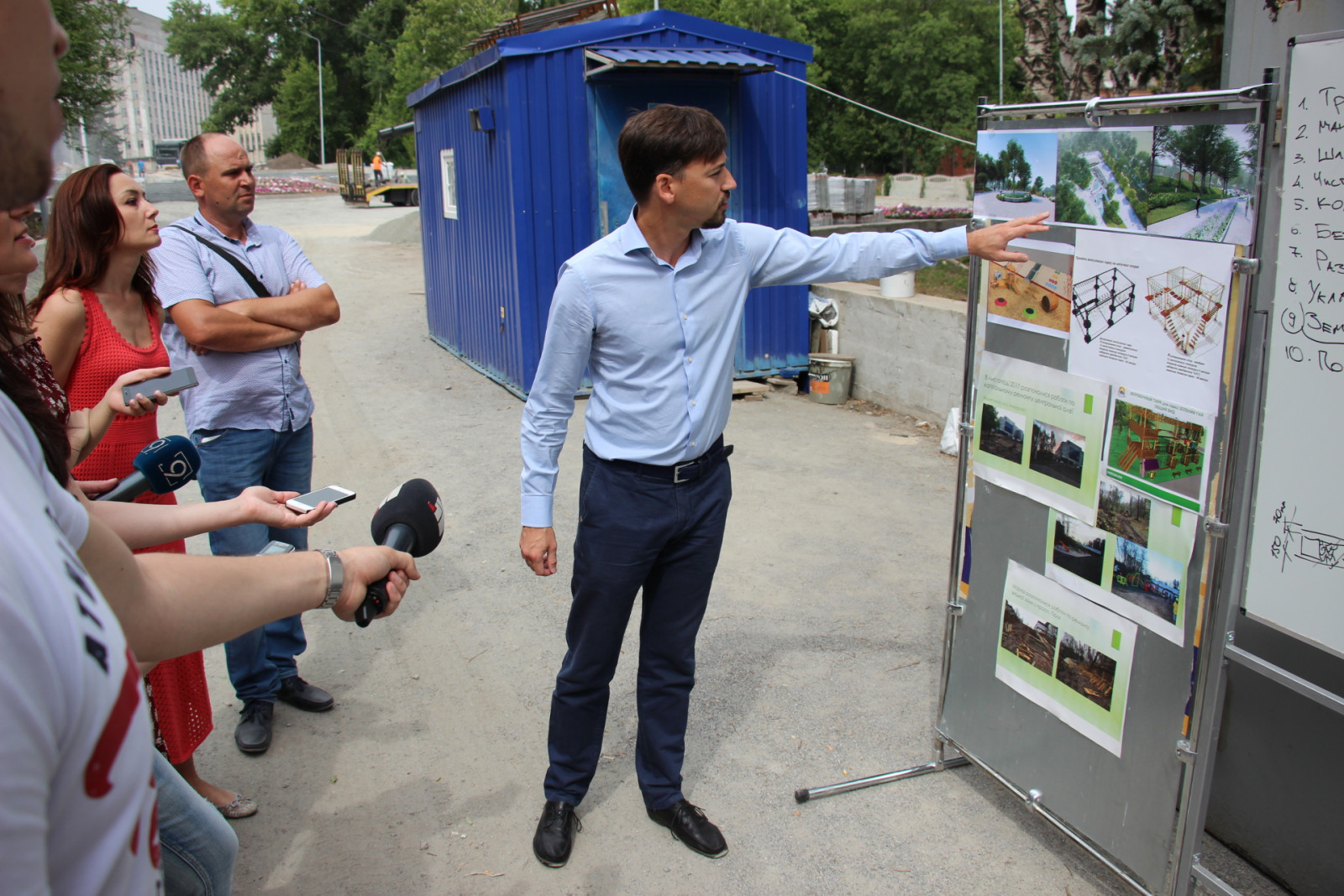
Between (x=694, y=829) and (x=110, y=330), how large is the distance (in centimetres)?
246

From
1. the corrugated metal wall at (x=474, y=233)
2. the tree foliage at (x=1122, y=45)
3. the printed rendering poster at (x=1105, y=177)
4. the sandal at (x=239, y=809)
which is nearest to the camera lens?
the printed rendering poster at (x=1105, y=177)

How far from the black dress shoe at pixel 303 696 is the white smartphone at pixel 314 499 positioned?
1.90m

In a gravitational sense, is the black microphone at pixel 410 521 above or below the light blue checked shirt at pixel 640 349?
below

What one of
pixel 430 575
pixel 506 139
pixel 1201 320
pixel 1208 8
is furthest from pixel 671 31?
pixel 1201 320

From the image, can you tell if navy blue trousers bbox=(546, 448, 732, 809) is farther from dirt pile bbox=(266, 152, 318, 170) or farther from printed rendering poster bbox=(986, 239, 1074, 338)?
dirt pile bbox=(266, 152, 318, 170)

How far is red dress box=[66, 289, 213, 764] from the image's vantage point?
120 inches

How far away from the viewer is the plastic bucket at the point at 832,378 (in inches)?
350

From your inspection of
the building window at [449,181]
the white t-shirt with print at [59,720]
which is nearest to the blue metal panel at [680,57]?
the building window at [449,181]

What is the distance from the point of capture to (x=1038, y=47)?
11641mm

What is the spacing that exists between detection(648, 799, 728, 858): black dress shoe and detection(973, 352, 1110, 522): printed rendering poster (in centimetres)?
141

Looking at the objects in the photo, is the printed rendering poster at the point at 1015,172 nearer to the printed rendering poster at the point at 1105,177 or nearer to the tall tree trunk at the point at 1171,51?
the printed rendering poster at the point at 1105,177

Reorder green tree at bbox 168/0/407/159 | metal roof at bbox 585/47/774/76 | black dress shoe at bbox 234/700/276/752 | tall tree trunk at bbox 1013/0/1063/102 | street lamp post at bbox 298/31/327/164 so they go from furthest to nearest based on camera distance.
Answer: green tree at bbox 168/0/407/159 → street lamp post at bbox 298/31/327/164 → tall tree trunk at bbox 1013/0/1063/102 → metal roof at bbox 585/47/774/76 → black dress shoe at bbox 234/700/276/752

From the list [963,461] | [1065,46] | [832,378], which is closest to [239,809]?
[963,461]

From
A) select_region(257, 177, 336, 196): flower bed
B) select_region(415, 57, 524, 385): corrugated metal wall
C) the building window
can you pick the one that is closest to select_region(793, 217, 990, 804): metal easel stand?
select_region(415, 57, 524, 385): corrugated metal wall
